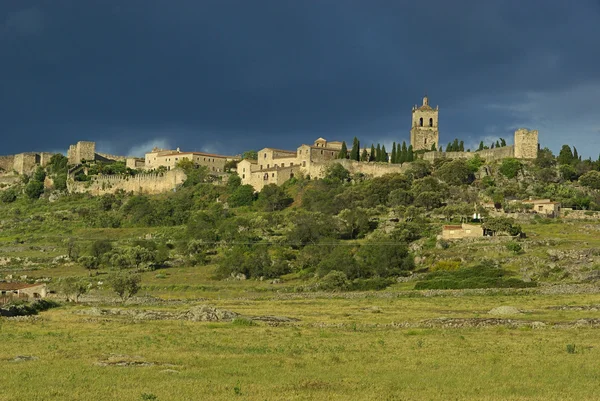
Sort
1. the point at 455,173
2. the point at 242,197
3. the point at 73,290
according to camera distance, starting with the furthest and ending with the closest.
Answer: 1. the point at 242,197
2. the point at 455,173
3. the point at 73,290

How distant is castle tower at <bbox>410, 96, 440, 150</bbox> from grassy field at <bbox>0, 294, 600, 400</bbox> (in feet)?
303

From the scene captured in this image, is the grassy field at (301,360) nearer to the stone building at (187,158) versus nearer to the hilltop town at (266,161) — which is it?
the hilltop town at (266,161)

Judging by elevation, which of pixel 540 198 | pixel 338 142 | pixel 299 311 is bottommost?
pixel 299 311

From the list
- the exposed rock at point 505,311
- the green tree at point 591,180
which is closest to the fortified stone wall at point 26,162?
the green tree at point 591,180

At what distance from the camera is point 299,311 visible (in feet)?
156

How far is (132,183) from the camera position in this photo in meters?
134

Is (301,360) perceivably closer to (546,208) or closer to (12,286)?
(12,286)

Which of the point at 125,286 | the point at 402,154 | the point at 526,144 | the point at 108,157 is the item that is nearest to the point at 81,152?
the point at 108,157

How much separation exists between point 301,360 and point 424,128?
112 m

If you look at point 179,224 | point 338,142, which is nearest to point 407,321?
point 179,224

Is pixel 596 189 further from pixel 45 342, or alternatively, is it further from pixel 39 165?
pixel 39 165

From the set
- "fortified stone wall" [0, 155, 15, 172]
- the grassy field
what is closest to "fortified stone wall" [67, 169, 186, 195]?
"fortified stone wall" [0, 155, 15, 172]

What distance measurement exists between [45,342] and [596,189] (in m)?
86.1

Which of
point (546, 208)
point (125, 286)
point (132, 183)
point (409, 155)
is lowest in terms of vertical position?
point (125, 286)
